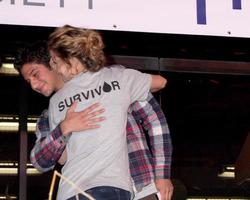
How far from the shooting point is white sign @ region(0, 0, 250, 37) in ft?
10.9

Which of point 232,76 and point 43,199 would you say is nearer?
point 43,199

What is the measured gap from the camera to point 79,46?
7.88 ft

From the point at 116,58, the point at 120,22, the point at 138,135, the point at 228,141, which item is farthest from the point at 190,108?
the point at 138,135

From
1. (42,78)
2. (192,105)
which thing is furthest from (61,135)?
(192,105)

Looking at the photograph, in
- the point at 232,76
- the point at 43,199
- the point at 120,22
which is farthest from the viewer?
the point at 232,76

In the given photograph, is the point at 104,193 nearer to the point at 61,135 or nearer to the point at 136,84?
the point at 61,135

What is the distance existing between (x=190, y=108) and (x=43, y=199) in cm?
105

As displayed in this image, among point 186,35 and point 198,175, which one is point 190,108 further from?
point 186,35

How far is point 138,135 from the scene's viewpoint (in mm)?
2527

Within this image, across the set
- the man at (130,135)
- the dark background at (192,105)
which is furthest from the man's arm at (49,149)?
the dark background at (192,105)

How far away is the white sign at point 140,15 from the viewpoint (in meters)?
3.31

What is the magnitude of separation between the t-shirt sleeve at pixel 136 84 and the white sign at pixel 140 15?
87cm

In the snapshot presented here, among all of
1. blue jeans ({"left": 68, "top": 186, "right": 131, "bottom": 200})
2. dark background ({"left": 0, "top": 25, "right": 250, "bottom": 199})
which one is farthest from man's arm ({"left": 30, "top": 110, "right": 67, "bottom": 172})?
dark background ({"left": 0, "top": 25, "right": 250, "bottom": 199})

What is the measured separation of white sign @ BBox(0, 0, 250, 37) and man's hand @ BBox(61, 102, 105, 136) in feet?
3.47
